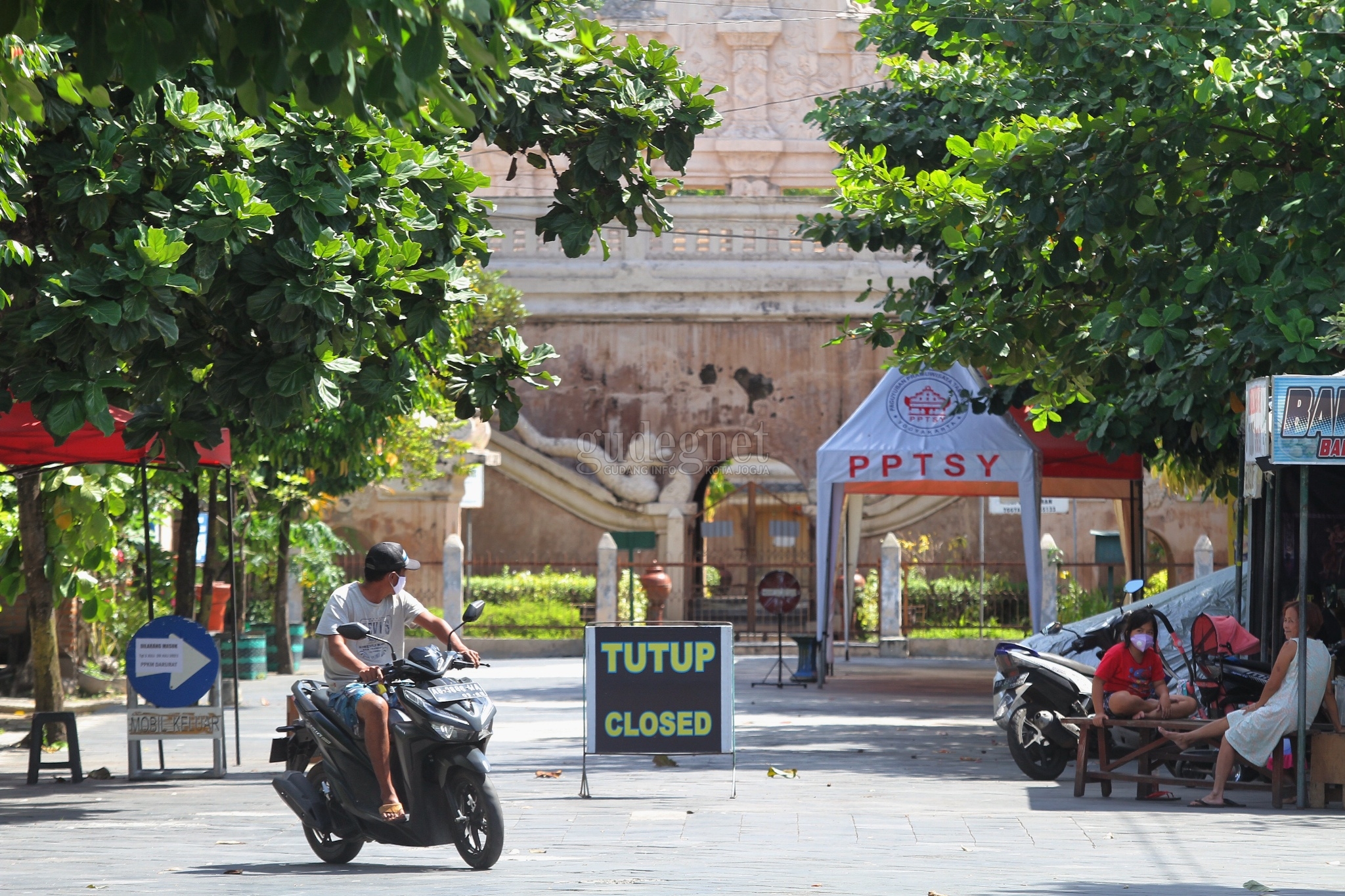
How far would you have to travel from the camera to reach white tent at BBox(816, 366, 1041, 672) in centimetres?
1792

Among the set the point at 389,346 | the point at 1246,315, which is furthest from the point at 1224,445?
the point at 389,346

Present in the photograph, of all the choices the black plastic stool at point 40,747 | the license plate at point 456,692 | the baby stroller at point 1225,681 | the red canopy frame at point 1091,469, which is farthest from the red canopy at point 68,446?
the red canopy frame at point 1091,469

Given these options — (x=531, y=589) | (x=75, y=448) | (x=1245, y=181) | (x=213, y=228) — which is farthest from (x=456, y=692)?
(x=531, y=589)

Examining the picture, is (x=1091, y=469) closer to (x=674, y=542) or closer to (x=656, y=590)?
(x=656, y=590)

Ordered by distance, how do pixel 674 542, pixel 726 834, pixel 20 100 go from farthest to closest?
pixel 674 542 < pixel 726 834 < pixel 20 100

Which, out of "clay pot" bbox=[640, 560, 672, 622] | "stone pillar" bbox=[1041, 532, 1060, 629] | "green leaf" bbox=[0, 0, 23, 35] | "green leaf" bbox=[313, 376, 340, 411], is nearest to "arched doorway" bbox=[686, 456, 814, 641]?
"clay pot" bbox=[640, 560, 672, 622]

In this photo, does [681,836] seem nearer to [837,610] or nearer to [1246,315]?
[1246,315]

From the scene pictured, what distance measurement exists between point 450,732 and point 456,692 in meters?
0.21

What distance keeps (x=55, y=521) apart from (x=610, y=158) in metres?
6.08

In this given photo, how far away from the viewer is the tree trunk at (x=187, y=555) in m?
15.5

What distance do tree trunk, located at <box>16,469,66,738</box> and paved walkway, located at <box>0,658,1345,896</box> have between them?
602 mm

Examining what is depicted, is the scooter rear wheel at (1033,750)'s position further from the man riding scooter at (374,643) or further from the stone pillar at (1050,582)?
the stone pillar at (1050,582)

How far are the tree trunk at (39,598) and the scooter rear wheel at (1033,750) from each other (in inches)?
280

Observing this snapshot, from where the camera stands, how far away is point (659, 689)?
1070cm
